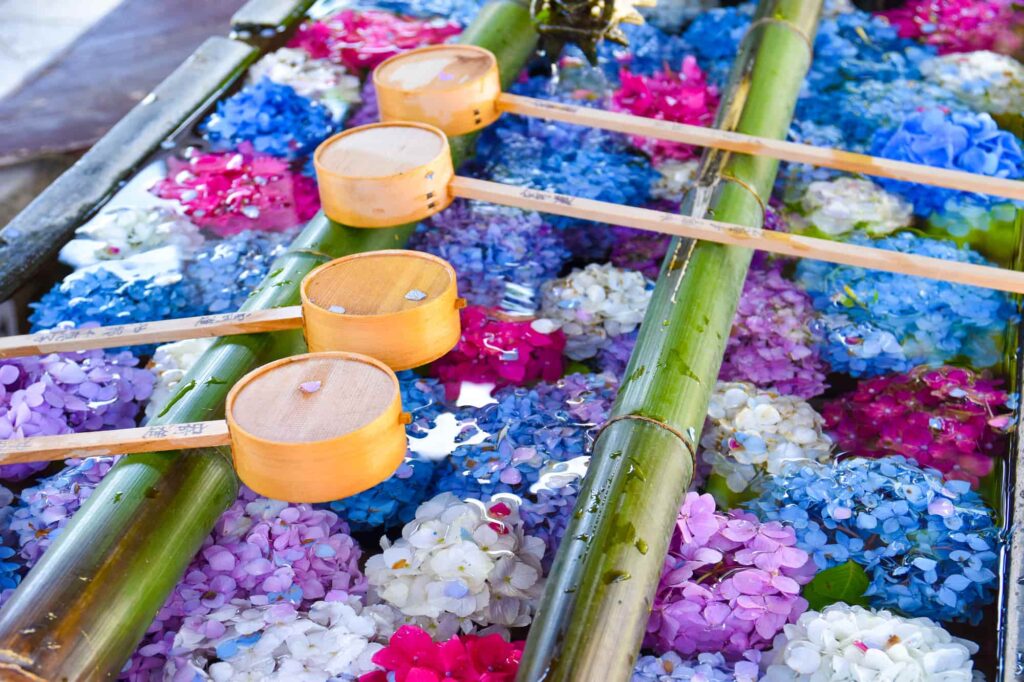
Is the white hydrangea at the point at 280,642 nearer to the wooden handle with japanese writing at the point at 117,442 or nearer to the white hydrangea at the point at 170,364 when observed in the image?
the wooden handle with japanese writing at the point at 117,442

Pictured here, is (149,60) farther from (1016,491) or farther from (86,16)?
(1016,491)

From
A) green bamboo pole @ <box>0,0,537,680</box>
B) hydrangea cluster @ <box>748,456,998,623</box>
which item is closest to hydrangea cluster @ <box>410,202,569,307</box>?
green bamboo pole @ <box>0,0,537,680</box>

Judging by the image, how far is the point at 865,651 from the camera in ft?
6.63

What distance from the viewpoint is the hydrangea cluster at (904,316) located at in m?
2.87

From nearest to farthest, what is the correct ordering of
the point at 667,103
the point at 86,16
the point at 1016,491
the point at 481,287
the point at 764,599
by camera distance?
the point at 764,599, the point at 1016,491, the point at 481,287, the point at 667,103, the point at 86,16

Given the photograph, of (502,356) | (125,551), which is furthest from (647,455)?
(125,551)

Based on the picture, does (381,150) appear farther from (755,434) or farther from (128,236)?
(755,434)

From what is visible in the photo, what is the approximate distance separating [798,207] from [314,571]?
2.07 meters

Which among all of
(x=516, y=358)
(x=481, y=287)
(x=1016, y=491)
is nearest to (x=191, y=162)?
(x=481, y=287)

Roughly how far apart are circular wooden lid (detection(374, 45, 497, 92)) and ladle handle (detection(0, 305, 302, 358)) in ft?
3.52

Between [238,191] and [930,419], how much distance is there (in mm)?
2268

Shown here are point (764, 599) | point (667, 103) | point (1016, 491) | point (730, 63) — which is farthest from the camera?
point (730, 63)

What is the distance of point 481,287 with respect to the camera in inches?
123

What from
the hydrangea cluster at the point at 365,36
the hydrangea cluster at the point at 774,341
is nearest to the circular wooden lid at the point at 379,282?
the hydrangea cluster at the point at 774,341
